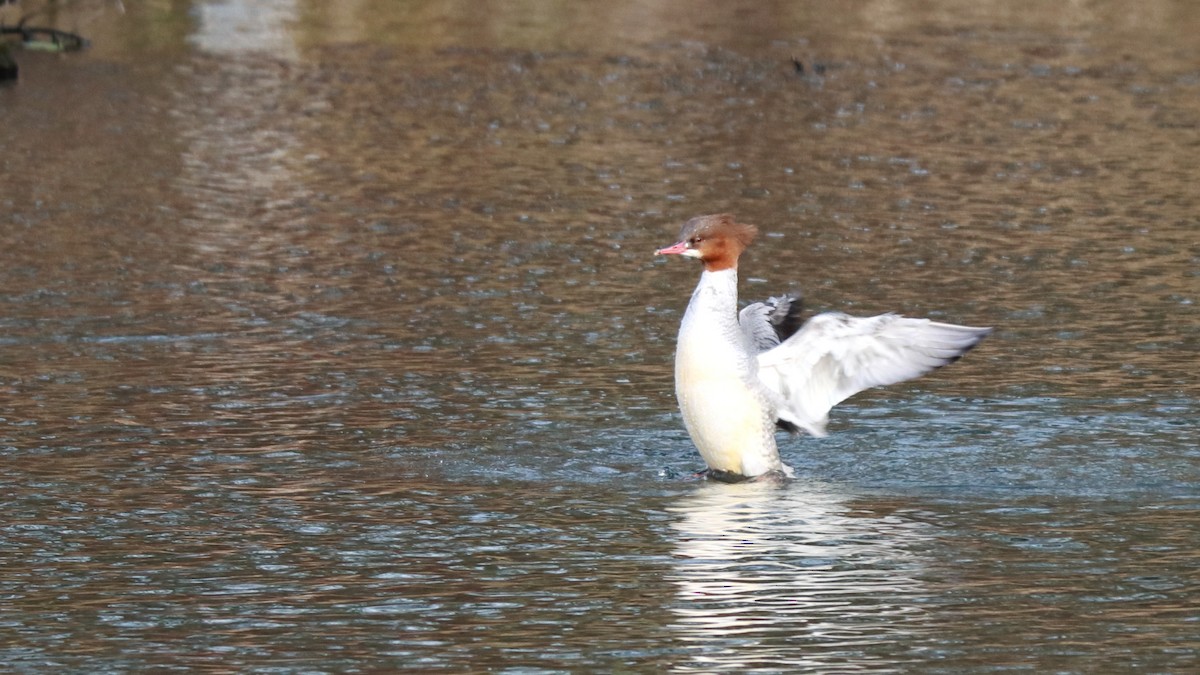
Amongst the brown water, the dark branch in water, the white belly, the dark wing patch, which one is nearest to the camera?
the brown water

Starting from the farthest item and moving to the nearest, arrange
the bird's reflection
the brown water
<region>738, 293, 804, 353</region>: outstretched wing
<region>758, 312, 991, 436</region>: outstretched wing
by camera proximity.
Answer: <region>738, 293, 804, 353</region>: outstretched wing → <region>758, 312, 991, 436</region>: outstretched wing → the brown water → the bird's reflection

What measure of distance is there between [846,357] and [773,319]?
872 mm

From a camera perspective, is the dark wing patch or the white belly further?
the dark wing patch

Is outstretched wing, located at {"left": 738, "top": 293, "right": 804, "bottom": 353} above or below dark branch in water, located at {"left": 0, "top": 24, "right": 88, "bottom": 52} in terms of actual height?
below

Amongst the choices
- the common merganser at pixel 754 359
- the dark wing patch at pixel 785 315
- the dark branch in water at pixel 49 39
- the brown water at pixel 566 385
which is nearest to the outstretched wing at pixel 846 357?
the common merganser at pixel 754 359

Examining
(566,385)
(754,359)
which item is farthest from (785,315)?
(566,385)

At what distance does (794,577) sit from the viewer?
337 inches

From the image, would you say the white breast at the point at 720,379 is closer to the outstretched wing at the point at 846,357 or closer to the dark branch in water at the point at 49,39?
the outstretched wing at the point at 846,357

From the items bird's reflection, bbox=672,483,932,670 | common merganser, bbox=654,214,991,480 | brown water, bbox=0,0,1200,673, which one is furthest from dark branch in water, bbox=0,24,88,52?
bird's reflection, bbox=672,483,932,670

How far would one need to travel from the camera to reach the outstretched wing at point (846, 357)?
400 inches

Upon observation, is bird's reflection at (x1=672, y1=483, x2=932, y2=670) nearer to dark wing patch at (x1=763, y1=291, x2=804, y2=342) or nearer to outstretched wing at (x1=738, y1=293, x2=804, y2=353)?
outstretched wing at (x1=738, y1=293, x2=804, y2=353)

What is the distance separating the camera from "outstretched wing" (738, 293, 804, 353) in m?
11.0

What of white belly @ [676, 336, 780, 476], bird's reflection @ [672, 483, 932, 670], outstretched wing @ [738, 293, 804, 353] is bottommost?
bird's reflection @ [672, 483, 932, 670]

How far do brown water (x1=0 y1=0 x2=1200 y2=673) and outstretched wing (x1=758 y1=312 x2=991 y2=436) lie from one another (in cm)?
43
